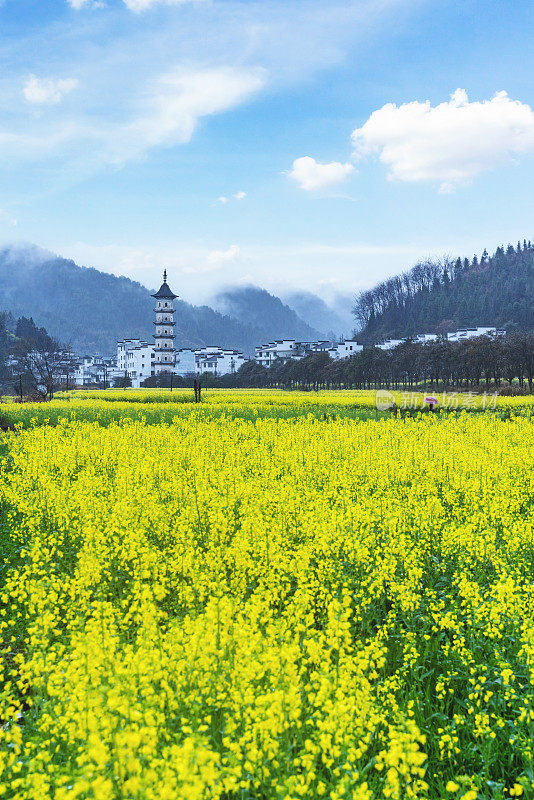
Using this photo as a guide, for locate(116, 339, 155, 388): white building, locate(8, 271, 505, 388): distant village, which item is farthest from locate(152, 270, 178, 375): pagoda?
locate(116, 339, 155, 388): white building

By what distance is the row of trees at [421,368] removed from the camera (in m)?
60.4

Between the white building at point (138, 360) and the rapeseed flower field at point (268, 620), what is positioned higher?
the white building at point (138, 360)

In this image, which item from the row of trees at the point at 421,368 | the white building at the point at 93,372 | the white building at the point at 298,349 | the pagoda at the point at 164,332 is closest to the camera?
the row of trees at the point at 421,368

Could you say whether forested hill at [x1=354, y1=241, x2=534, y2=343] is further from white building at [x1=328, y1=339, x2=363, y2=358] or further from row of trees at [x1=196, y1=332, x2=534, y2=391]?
row of trees at [x1=196, y1=332, x2=534, y2=391]

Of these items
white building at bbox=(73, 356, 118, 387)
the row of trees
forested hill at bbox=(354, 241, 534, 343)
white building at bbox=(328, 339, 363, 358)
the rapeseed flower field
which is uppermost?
forested hill at bbox=(354, 241, 534, 343)

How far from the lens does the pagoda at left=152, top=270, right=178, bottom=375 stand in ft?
323

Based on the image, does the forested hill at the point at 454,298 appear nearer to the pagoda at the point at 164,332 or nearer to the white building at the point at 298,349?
the white building at the point at 298,349

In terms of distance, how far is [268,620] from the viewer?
4949 mm

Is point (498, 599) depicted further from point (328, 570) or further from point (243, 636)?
point (243, 636)

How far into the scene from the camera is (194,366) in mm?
126500

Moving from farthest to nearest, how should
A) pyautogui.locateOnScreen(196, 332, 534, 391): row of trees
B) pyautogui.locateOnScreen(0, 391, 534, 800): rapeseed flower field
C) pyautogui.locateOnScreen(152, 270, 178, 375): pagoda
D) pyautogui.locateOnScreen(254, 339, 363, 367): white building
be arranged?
pyautogui.locateOnScreen(254, 339, 363, 367): white building, pyautogui.locateOnScreen(152, 270, 178, 375): pagoda, pyautogui.locateOnScreen(196, 332, 534, 391): row of trees, pyautogui.locateOnScreen(0, 391, 534, 800): rapeseed flower field

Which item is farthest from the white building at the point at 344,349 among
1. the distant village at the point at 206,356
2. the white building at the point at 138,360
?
the white building at the point at 138,360

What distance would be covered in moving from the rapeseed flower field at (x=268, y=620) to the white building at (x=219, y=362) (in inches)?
4295

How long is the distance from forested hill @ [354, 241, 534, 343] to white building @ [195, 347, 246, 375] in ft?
111
